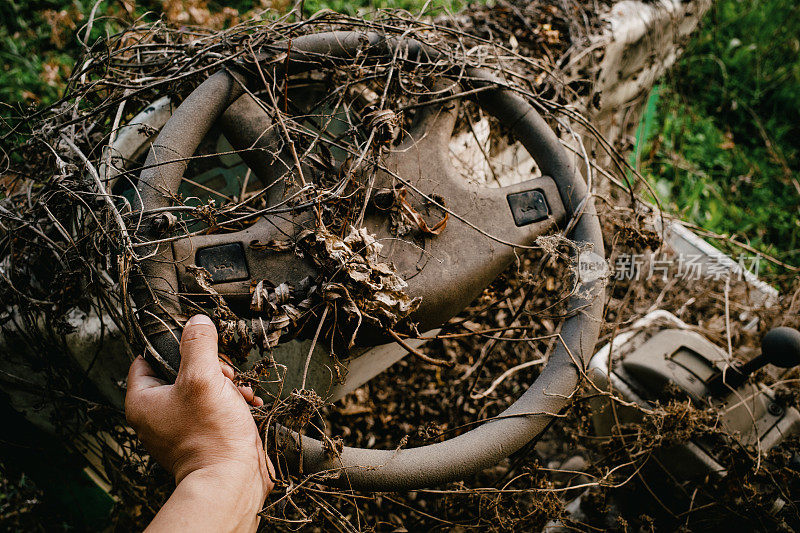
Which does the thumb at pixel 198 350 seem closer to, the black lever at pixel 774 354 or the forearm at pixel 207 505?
the forearm at pixel 207 505

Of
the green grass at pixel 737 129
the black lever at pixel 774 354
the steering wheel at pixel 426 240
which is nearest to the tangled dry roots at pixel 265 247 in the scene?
the steering wheel at pixel 426 240

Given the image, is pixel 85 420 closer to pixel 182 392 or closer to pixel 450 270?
pixel 182 392

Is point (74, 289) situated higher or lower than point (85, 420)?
higher

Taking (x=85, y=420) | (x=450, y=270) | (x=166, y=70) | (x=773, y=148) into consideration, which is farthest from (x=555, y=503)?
(x=773, y=148)

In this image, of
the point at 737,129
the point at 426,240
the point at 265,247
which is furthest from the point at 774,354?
the point at 737,129

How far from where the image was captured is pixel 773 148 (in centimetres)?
355

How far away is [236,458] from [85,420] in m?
0.98

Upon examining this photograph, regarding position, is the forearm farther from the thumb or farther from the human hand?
the thumb

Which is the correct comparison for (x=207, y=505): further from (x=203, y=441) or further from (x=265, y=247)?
(x=265, y=247)

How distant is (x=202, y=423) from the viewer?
989 millimetres

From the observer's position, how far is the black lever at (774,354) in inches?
57.6

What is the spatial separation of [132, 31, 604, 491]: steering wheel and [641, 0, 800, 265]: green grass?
2233 mm

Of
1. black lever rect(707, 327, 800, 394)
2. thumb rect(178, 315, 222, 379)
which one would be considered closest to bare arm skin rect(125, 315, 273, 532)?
thumb rect(178, 315, 222, 379)

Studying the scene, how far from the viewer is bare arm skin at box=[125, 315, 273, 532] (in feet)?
3.10
